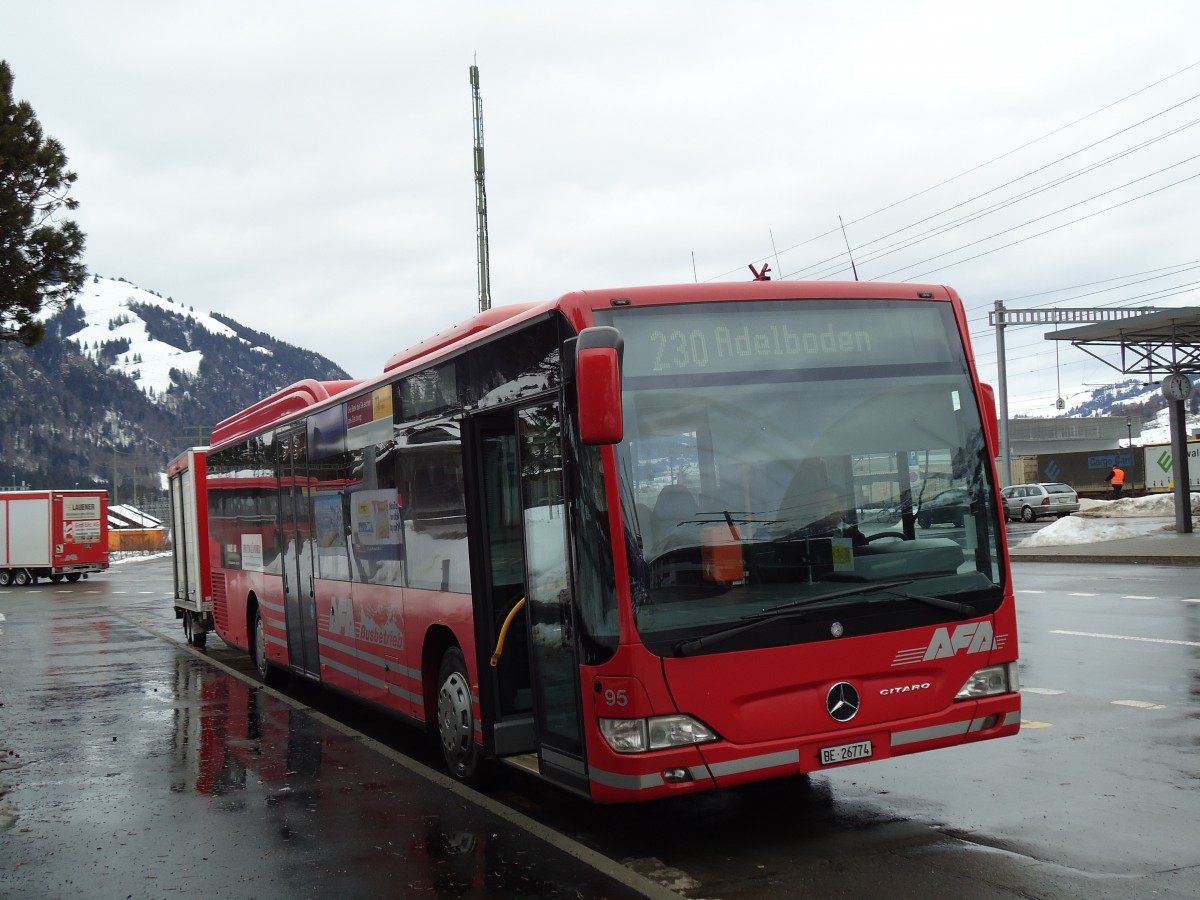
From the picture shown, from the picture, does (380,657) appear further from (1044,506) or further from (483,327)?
(1044,506)

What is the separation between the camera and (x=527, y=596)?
707cm

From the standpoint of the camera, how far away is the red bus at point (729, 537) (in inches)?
237

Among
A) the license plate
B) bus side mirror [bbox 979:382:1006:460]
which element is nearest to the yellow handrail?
the license plate

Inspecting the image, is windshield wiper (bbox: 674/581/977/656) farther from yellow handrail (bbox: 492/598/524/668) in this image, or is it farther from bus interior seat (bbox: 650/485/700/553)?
yellow handrail (bbox: 492/598/524/668)

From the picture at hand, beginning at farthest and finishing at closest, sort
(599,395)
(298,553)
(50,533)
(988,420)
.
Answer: (50,533), (298,553), (988,420), (599,395)

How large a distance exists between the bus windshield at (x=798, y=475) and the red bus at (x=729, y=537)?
1cm

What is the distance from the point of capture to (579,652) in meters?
6.25

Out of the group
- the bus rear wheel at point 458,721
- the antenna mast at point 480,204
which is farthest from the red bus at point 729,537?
the antenna mast at point 480,204

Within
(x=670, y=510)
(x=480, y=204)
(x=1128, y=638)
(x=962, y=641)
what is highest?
(x=480, y=204)

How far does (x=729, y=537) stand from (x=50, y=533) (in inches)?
1815

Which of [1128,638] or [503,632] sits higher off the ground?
[503,632]

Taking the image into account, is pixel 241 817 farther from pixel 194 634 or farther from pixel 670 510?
pixel 194 634

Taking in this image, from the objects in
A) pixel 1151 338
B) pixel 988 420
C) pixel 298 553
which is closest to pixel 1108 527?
pixel 1151 338

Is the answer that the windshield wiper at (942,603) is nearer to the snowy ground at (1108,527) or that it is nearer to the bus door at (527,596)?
the bus door at (527,596)
